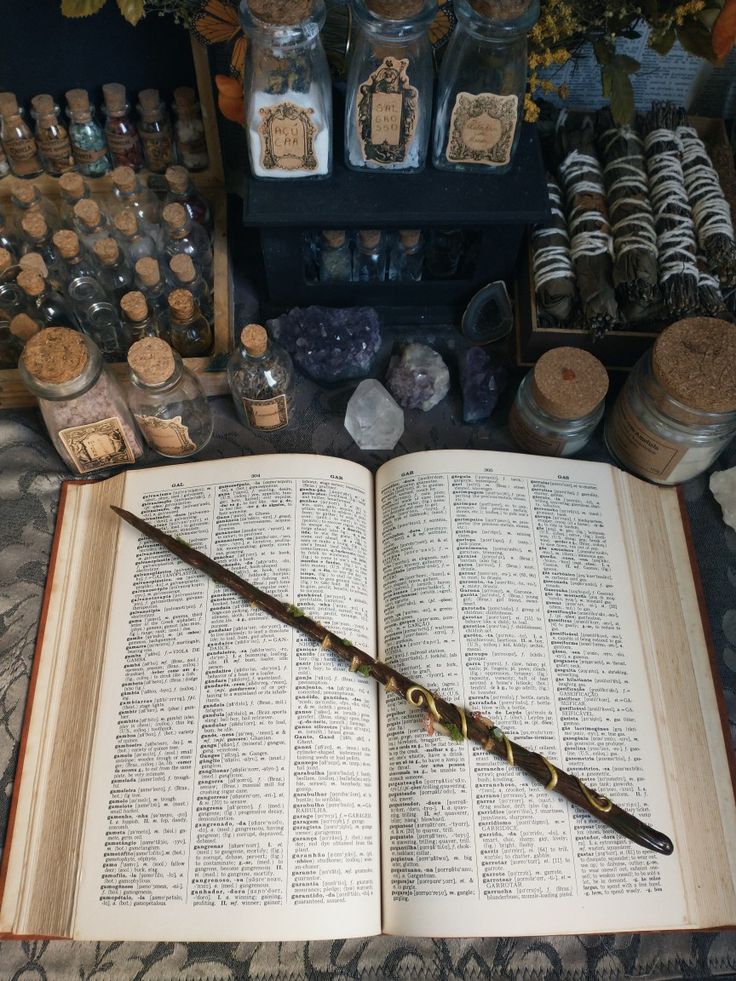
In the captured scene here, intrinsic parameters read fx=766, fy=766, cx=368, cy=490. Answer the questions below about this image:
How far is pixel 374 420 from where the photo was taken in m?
0.89

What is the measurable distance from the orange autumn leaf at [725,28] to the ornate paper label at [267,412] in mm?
536

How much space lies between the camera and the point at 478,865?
0.68 meters

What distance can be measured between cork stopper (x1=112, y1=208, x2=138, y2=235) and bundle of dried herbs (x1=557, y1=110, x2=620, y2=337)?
19.6 inches

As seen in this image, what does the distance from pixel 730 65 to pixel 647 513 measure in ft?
1.88

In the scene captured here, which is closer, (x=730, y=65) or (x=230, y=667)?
(x=230, y=667)

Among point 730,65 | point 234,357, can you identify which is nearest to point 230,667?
point 234,357

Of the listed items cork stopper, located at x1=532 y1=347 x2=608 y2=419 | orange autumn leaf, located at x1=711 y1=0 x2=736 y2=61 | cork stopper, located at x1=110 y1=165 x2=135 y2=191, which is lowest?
cork stopper, located at x1=532 y1=347 x2=608 y2=419

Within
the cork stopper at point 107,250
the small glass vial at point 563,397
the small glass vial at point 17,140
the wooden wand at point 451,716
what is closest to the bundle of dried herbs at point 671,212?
the small glass vial at point 563,397

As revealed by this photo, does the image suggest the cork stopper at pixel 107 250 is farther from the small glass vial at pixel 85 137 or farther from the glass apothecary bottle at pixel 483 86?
the glass apothecary bottle at pixel 483 86

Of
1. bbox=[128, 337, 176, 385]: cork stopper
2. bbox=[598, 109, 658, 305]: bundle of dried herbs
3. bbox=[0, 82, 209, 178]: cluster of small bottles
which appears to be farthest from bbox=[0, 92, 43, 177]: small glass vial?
bbox=[598, 109, 658, 305]: bundle of dried herbs

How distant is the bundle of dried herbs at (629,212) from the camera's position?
33.1 inches

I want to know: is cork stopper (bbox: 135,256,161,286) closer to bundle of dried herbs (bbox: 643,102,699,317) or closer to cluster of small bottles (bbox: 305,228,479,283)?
cluster of small bottles (bbox: 305,228,479,283)

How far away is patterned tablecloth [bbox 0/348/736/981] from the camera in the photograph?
70 cm

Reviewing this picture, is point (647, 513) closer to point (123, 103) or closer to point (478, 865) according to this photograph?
point (478, 865)
